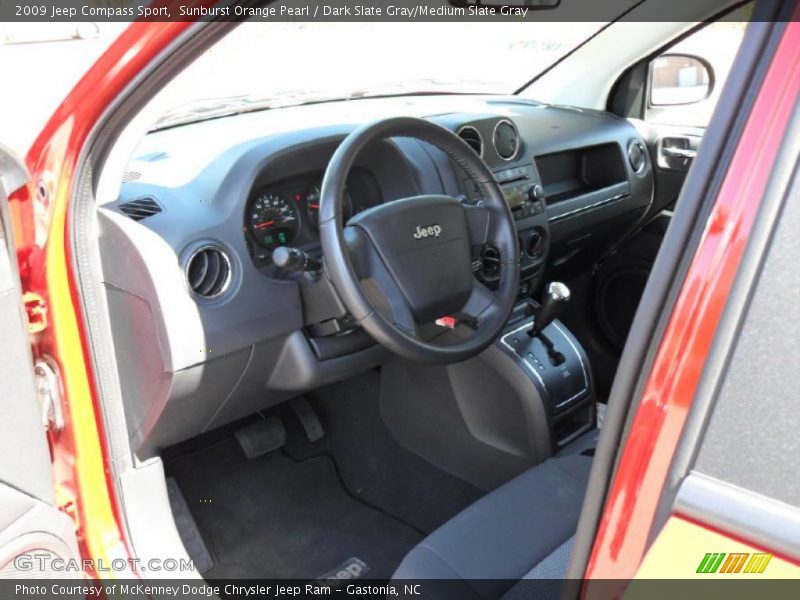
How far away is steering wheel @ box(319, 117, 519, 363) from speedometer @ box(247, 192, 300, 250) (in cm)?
23

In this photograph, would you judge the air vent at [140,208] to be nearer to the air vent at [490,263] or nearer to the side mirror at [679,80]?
the air vent at [490,263]

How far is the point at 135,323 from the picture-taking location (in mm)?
1768

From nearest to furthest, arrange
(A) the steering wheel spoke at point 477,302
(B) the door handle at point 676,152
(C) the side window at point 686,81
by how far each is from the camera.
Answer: (A) the steering wheel spoke at point 477,302 → (C) the side window at point 686,81 → (B) the door handle at point 676,152

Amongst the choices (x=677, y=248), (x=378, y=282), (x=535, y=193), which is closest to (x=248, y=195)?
(x=378, y=282)

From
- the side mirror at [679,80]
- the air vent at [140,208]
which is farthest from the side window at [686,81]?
the air vent at [140,208]

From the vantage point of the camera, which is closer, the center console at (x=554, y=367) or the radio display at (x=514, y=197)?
the center console at (x=554, y=367)

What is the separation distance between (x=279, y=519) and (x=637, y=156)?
185 centimetres

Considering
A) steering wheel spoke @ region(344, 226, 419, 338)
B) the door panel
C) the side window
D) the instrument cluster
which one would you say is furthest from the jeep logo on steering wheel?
the side window

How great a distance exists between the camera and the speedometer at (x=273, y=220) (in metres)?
2.01

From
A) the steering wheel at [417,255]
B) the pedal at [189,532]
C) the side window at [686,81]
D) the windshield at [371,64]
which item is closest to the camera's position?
the steering wheel at [417,255]

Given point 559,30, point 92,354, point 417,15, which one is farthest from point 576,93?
point 92,354

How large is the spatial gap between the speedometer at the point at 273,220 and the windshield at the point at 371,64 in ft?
0.99

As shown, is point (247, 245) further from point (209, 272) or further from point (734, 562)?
point (734, 562)

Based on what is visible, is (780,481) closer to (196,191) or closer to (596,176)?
(196,191)
